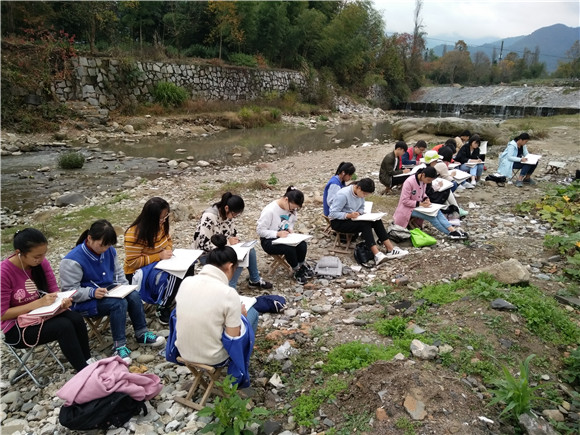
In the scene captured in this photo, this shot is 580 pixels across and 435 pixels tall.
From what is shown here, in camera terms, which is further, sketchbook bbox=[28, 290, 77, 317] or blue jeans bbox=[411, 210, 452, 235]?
blue jeans bbox=[411, 210, 452, 235]

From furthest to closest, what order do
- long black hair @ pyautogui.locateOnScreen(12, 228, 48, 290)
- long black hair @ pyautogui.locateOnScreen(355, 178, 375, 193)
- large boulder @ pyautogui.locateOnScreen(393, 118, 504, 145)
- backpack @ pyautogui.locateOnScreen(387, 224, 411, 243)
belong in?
large boulder @ pyautogui.locateOnScreen(393, 118, 504, 145), backpack @ pyautogui.locateOnScreen(387, 224, 411, 243), long black hair @ pyautogui.locateOnScreen(355, 178, 375, 193), long black hair @ pyautogui.locateOnScreen(12, 228, 48, 290)

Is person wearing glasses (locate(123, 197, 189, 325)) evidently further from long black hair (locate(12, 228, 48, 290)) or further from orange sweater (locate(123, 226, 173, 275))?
long black hair (locate(12, 228, 48, 290))

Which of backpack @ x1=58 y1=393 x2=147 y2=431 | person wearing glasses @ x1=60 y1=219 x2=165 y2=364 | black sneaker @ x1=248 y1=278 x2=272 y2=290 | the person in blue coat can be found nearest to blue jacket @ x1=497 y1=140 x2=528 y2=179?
the person in blue coat

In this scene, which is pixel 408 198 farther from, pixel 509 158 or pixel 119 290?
pixel 509 158

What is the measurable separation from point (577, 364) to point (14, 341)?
5.41m

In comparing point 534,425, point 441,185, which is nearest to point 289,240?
point 534,425

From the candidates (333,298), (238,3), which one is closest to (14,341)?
(333,298)

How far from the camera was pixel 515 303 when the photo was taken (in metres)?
4.50

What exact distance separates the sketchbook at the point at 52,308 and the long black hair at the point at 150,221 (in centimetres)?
110

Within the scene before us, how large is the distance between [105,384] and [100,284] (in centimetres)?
137

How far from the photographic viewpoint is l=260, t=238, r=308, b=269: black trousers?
5762mm

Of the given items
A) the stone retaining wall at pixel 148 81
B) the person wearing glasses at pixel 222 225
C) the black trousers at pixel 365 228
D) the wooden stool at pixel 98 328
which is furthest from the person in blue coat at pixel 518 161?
the stone retaining wall at pixel 148 81

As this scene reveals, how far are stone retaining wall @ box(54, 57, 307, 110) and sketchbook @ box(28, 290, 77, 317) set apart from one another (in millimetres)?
20161

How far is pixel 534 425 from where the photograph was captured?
3.00 m
